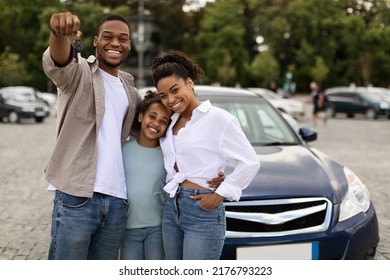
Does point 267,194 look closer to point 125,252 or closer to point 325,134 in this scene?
point 125,252

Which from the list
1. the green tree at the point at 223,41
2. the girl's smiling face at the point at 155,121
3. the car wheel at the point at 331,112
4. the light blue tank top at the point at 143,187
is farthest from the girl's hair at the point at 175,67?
the green tree at the point at 223,41

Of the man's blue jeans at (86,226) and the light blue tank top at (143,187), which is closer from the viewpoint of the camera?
the man's blue jeans at (86,226)

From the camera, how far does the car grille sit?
10.1 ft

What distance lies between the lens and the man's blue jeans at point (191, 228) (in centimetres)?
227

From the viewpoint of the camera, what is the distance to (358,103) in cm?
2323

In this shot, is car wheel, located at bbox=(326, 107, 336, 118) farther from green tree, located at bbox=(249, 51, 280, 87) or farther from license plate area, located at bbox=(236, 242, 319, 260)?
license plate area, located at bbox=(236, 242, 319, 260)

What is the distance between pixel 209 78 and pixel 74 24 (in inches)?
1830

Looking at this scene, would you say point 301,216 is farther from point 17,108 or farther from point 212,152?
point 17,108

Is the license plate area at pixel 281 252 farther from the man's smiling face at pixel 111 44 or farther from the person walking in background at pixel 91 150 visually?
the man's smiling face at pixel 111 44

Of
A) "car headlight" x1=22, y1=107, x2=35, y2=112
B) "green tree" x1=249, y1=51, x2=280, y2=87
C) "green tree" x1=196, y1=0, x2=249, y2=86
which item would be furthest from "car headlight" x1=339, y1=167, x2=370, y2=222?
"green tree" x1=196, y1=0, x2=249, y2=86

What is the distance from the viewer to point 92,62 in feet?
7.53

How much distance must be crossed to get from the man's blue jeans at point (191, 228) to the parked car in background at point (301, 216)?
0.76 m

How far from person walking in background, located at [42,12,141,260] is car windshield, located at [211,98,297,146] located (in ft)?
7.30

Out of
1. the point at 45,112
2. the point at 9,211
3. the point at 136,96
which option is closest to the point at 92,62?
the point at 136,96
